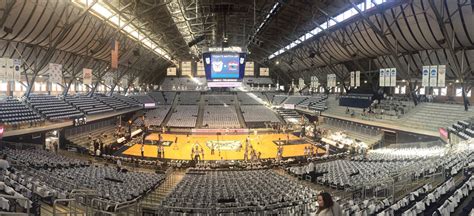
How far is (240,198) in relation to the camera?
41.4 ft

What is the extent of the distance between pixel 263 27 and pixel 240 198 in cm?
3612

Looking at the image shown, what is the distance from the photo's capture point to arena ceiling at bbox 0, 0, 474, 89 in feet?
79.3

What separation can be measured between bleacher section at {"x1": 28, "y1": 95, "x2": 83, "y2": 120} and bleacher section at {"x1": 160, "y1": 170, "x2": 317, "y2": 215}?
20.3m

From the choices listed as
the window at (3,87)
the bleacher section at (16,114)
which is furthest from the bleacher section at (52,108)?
the window at (3,87)

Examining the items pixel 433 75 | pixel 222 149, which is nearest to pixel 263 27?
pixel 222 149

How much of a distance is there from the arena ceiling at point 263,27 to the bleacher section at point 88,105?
4997 mm

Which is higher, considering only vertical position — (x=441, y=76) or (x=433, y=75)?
(x=433, y=75)

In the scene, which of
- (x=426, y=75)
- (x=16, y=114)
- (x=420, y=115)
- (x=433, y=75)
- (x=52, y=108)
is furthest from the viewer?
(x=52, y=108)

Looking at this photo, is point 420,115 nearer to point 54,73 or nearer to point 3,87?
point 54,73

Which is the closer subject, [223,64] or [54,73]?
[54,73]

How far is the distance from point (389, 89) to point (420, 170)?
33.0m

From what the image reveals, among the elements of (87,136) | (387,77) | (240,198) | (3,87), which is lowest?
(87,136)

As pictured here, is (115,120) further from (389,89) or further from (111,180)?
(389,89)

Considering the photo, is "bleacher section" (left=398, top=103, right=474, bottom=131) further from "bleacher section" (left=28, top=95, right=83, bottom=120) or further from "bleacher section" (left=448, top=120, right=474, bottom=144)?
"bleacher section" (left=28, top=95, right=83, bottom=120)
